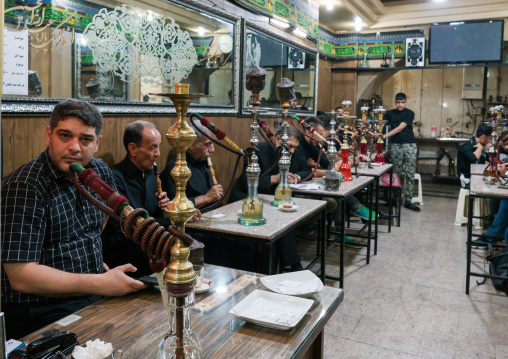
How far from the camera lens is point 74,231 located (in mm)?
1723

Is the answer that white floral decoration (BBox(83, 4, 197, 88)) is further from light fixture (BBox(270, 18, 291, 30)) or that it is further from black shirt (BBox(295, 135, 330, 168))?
black shirt (BBox(295, 135, 330, 168))

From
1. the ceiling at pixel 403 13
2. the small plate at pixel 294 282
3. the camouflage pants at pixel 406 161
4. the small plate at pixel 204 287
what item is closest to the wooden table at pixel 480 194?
the small plate at pixel 294 282

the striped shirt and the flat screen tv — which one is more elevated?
the flat screen tv

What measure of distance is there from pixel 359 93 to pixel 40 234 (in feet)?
25.1

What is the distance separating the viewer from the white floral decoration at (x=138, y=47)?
2.58m

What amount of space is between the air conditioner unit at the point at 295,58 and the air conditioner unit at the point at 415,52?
2757mm

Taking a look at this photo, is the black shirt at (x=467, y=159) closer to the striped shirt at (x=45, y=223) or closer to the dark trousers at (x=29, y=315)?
the striped shirt at (x=45, y=223)

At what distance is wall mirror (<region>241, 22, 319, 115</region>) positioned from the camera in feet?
14.2

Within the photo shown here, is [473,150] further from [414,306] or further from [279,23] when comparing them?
[414,306]

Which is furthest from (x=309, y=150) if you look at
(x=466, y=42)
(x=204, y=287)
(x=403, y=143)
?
(x=466, y=42)

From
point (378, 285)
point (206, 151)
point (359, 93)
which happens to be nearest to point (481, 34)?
point (359, 93)

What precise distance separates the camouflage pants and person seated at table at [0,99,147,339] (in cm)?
596

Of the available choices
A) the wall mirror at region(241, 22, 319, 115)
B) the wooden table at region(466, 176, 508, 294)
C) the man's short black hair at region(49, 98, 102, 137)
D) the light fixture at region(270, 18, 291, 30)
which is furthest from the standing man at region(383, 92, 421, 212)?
the man's short black hair at region(49, 98, 102, 137)

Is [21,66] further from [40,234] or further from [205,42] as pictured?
[205,42]
